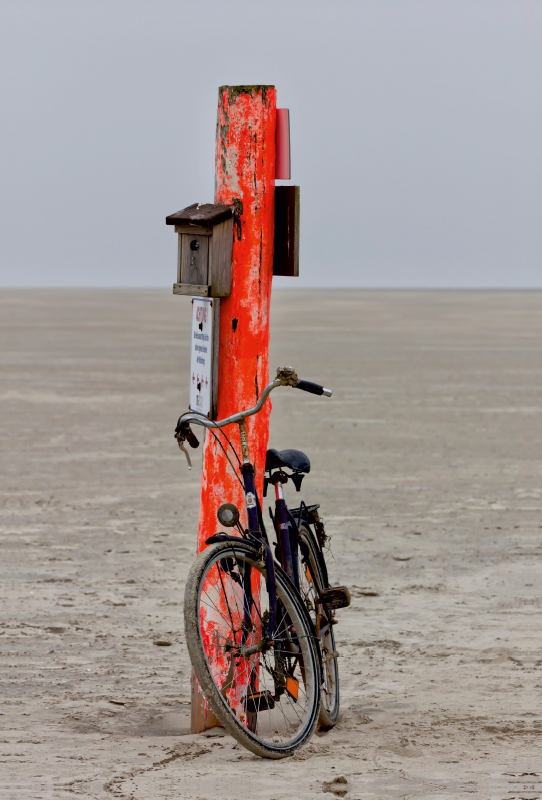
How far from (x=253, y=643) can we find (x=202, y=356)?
48.3 inches

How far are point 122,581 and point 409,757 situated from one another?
359 centimetres

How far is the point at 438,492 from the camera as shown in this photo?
1100 centimetres

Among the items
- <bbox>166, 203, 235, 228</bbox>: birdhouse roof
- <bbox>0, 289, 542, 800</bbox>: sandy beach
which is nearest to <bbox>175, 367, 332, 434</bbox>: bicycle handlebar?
<bbox>166, 203, 235, 228</bbox>: birdhouse roof

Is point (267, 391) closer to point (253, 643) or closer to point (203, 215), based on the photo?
point (203, 215)

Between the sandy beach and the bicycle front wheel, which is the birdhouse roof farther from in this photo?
the sandy beach

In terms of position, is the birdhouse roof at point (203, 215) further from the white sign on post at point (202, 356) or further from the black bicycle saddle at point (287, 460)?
the black bicycle saddle at point (287, 460)

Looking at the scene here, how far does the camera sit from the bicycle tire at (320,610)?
5.27 m

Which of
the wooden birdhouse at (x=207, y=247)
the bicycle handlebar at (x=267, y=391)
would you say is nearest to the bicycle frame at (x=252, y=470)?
the bicycle handlebar at (x=267, y=391)

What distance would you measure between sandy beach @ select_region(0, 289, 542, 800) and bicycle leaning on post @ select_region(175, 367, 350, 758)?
0.59ft

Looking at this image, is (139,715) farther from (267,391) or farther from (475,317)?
(475,317)

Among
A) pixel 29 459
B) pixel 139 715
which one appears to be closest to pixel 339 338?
pixel 29 459

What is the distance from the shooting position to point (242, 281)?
5.02 m

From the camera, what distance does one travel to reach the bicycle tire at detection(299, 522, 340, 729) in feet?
17.3

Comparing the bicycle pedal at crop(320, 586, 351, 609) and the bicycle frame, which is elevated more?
the bicycle frame
